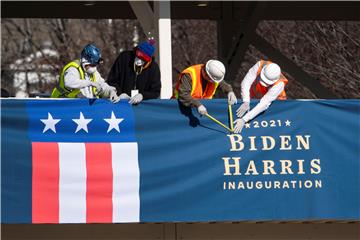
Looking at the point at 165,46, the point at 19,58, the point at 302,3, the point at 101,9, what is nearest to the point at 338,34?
the point at 302,3

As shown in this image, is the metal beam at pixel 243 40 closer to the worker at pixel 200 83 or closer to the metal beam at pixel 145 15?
the metal beam at pixel 145 15

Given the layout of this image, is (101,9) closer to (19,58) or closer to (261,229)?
(261,229)

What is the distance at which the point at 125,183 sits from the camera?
13156 millimetres

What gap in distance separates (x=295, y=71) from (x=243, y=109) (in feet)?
17.6

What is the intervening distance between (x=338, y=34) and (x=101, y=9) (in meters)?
5.30

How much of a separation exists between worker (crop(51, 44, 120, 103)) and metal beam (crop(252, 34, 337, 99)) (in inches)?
223

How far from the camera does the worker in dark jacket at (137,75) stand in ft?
44.0

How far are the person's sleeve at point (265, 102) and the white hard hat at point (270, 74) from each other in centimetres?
10

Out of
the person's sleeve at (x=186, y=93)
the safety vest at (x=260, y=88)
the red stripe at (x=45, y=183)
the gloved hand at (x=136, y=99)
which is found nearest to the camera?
the red stripe at (x=45, y=183)

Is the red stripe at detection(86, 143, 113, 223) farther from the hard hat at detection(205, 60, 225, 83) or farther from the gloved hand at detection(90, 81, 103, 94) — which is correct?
the hard hat at detection(205, 60, 225, 83)

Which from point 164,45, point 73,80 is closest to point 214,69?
point 73,80

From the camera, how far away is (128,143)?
13.3 metres

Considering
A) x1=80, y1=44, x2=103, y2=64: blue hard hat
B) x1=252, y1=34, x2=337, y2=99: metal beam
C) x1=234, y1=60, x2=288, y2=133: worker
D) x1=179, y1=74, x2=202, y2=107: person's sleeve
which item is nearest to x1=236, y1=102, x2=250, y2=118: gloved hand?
x1=234, y1=60, x2=288, y2=133: worker

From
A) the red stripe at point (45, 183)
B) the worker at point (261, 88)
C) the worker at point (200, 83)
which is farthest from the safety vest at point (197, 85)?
the red stripe at point (45, 183)
